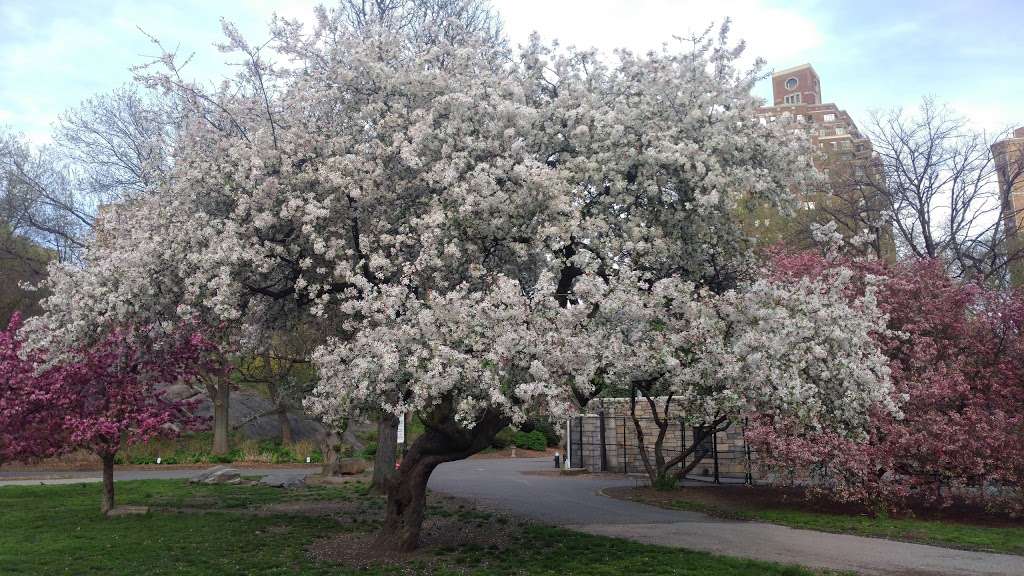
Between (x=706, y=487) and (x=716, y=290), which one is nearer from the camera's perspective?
(x=716, y=290)

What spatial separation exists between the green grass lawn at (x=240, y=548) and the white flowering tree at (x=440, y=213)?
1.49 meters

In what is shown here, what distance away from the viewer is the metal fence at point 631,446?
72.1ft

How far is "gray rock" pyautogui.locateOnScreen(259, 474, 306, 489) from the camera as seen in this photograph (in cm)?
2008

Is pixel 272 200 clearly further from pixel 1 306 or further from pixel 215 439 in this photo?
pixel 1 306

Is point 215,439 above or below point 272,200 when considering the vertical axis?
below

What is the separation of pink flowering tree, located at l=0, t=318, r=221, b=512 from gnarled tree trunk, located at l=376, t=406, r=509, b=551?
410cm

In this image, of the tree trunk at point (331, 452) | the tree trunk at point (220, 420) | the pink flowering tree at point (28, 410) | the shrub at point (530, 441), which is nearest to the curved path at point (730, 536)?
the tree trunk at point (331, 452)

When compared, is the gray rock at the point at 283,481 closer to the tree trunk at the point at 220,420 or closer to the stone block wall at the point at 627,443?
the tree trunk at the point at 220,420

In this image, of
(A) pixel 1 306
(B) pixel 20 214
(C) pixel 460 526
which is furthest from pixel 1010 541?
(A) pixel 1 306

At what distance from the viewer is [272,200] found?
995cm

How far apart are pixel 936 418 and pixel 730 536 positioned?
4586mm

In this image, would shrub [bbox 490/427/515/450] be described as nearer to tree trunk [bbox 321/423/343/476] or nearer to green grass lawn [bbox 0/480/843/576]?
tree trunk [bbox 321/423/343/476]

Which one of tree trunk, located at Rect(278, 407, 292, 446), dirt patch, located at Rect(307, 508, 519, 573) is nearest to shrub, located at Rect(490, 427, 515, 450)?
tree trunk, located at Rect(278, 407, 292, 446)

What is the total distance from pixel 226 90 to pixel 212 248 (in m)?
3.71
